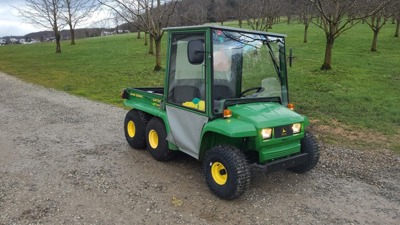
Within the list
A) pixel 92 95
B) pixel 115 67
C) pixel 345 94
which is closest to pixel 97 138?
pixel 92 95

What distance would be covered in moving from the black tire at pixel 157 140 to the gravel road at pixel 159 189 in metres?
0.17

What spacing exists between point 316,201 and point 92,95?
9.66m

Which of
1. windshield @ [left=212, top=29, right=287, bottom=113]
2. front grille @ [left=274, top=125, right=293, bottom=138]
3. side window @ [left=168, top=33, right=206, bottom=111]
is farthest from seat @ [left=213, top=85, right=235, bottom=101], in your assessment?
front grille @ [left=274, top=125, right=293, bottom=138]

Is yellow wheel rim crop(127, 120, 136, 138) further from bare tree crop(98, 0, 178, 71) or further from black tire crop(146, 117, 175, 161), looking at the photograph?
bare tree crop(98, 0, 178, 71)

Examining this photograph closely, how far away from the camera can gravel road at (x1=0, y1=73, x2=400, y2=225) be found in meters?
4.02

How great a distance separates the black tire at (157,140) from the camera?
17.9 feet

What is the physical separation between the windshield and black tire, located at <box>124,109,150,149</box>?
196 cm

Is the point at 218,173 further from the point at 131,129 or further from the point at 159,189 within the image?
the point at 131,129

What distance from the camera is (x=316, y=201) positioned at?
4379mm

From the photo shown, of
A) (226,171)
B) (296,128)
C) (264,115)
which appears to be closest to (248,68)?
(264,115)

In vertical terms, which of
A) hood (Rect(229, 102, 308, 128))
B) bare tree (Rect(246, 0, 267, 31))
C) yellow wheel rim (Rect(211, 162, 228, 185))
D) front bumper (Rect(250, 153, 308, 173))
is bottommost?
yellow wheel rim (Rect(211, 162, 228, 185))

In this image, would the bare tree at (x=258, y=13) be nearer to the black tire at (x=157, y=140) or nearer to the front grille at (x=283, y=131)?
the black tire at (x=157, y=140)

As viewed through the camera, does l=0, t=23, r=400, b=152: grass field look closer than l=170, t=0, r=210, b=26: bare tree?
Yes

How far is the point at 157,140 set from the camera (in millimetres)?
5664
